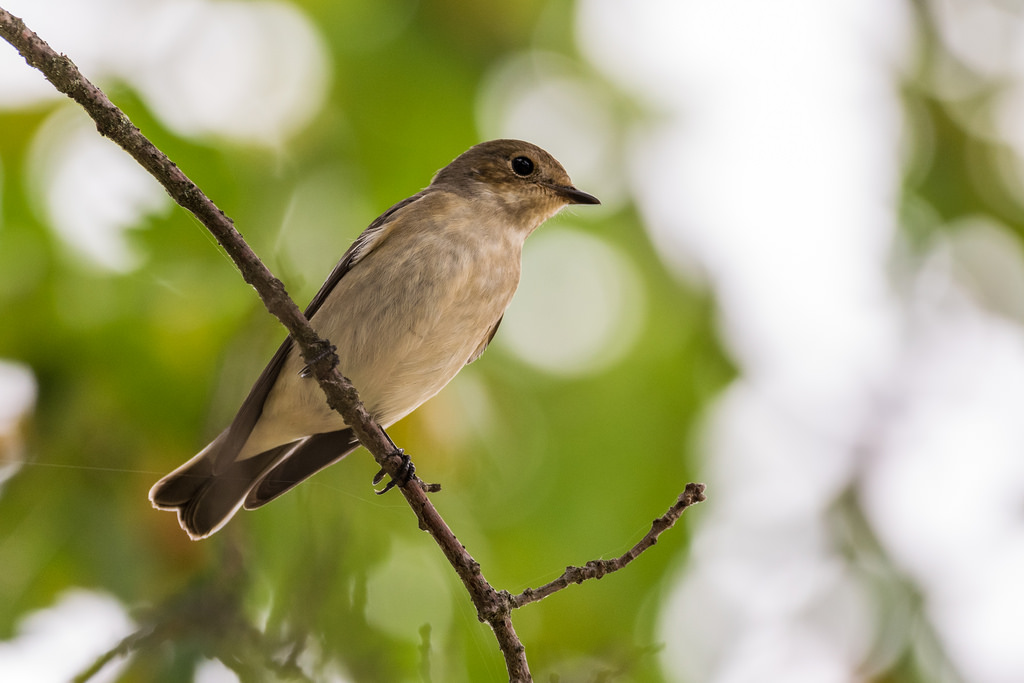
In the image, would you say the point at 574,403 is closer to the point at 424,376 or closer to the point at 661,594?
the point at 661,594

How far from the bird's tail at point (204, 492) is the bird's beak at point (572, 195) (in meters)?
1.96

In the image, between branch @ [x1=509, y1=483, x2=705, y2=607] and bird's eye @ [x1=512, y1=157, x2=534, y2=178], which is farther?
bird's eye @ [x1=512, y1=157, x2=534, y2=178]

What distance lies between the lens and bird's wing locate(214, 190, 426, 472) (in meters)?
4.00

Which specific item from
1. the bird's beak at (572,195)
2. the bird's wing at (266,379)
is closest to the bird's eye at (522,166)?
the bird's beak at (572,195)

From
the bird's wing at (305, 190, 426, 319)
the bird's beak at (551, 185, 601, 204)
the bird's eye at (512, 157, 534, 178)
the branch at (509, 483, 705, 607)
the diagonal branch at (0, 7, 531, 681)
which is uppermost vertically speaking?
the bird's eye at (512, 157, 534, 178)

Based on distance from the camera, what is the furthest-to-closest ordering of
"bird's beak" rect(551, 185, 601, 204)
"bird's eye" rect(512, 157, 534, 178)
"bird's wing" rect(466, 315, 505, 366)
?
"bird's eye" rect(512, 157, 534, 178)
"bird's beak" rect(551, 185, 601, 204)
"bird's wing" rect(466, 315, 505, 366)

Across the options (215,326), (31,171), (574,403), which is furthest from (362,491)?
(31,171)

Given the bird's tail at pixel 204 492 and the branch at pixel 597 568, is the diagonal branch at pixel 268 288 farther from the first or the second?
the bird's tail at pixel 204 492

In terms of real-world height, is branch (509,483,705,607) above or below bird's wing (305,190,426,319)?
below

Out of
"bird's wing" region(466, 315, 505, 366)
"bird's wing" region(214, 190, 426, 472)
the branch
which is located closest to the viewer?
the branch

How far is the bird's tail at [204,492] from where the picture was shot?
386 cm

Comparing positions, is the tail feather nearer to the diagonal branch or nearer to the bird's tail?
the bird's tail

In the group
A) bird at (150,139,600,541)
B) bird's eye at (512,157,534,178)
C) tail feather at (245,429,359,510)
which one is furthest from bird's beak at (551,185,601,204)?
tail feather at (245,429,359,510)

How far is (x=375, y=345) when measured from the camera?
3.80 m
